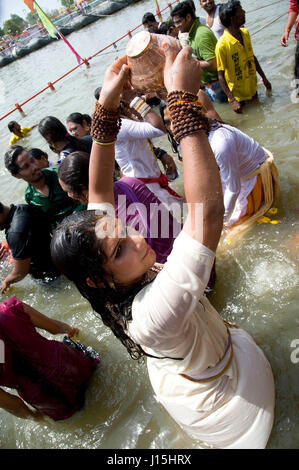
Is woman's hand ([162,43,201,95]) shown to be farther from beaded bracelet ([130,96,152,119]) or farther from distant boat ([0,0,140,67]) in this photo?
distant boat ([0,0,140,67])

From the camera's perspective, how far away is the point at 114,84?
1.32 metres

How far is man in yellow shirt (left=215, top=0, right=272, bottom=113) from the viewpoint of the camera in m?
4.45

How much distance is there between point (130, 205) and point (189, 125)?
1.40 m

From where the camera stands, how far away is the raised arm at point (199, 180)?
3.22 ft

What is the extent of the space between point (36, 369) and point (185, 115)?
6.73 feet

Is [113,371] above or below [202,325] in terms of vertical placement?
below

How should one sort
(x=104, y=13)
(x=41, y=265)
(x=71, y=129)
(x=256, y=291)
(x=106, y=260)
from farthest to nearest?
(x=104, y=13) < (x=71, y=129) < (x=41, y=265) < (x=256, y=291) < (x=106, y=260)

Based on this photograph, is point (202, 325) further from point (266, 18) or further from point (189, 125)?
point (266, 18)

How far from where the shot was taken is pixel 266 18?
8930mm

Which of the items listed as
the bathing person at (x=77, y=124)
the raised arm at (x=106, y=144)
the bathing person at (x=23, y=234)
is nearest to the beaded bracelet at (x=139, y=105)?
the raised arm at (x=106, y=144)

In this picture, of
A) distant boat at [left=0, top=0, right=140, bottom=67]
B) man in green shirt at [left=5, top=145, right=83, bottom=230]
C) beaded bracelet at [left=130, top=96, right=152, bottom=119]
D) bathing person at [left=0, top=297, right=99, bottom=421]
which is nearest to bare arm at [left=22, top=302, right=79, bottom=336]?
bathing person at [left=0, top=297, right=99, bottom=421]

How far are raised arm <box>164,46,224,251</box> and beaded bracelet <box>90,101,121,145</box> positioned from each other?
440mm
